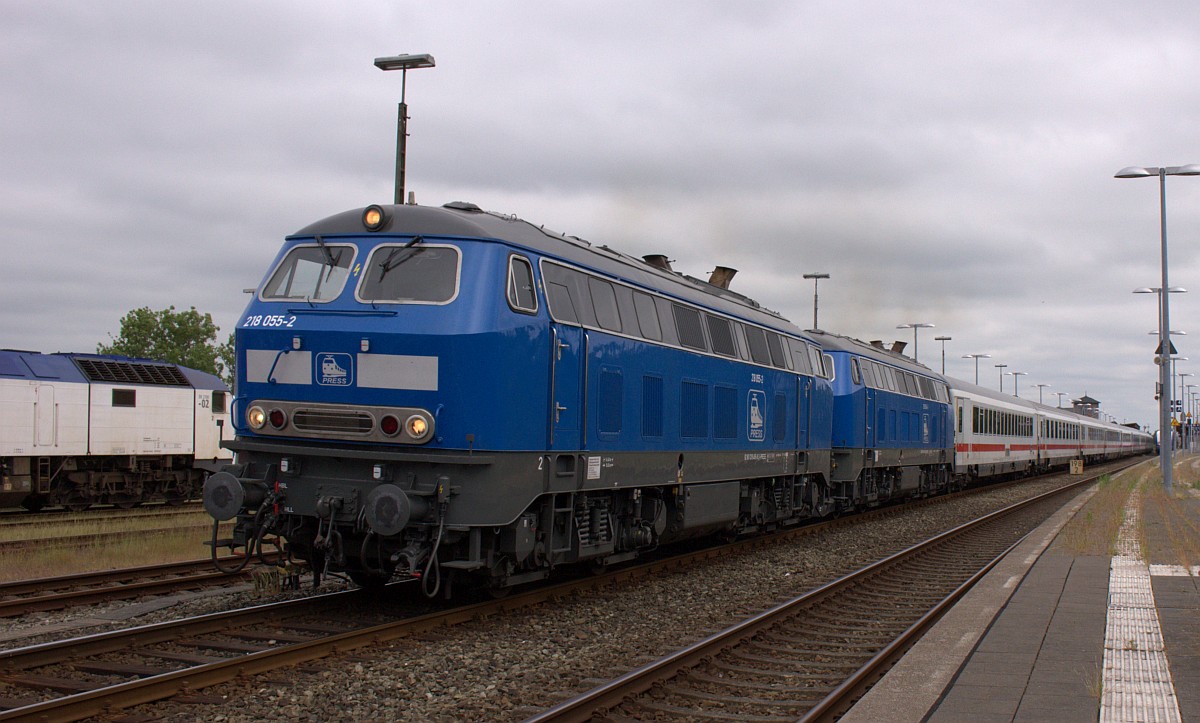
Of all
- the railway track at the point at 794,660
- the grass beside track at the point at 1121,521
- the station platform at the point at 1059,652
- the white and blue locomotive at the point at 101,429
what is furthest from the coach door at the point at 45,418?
the grass beside track at the point at 1121,521

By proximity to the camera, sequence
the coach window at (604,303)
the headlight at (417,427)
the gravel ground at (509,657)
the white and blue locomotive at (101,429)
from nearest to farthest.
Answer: the gravel ground at (509,657), the headlight at (417,427), the coach window at (604,303), the white and blue locomotive at (101,429)

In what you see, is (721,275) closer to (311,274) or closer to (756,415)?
(756,415)

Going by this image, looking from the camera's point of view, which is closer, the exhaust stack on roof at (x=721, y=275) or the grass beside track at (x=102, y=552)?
the grass beside track at (x=102, y=552)

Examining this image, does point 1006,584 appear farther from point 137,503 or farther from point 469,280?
point 137,503

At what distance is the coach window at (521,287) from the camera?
30.5ft

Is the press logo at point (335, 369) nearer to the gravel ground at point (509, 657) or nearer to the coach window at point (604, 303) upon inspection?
the gravel ground at point (509, 657)

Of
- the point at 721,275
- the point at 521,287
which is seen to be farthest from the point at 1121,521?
the point at 521,287

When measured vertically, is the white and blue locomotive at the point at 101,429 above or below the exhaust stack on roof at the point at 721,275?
below

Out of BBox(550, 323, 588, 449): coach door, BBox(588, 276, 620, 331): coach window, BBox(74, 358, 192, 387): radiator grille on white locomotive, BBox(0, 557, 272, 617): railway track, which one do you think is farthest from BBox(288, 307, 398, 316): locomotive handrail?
BBox(74, 358, 192, 387): radiator grille on white locomotive

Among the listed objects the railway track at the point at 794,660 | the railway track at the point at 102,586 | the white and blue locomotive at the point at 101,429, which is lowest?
the railway track at the point at 794,660

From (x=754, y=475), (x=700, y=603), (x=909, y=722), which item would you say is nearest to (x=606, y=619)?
(x=700, y=603)

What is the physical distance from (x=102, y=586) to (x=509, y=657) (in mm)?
5505

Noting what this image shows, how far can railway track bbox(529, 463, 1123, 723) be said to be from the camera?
684 cm

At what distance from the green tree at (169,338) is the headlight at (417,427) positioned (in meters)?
66.5
